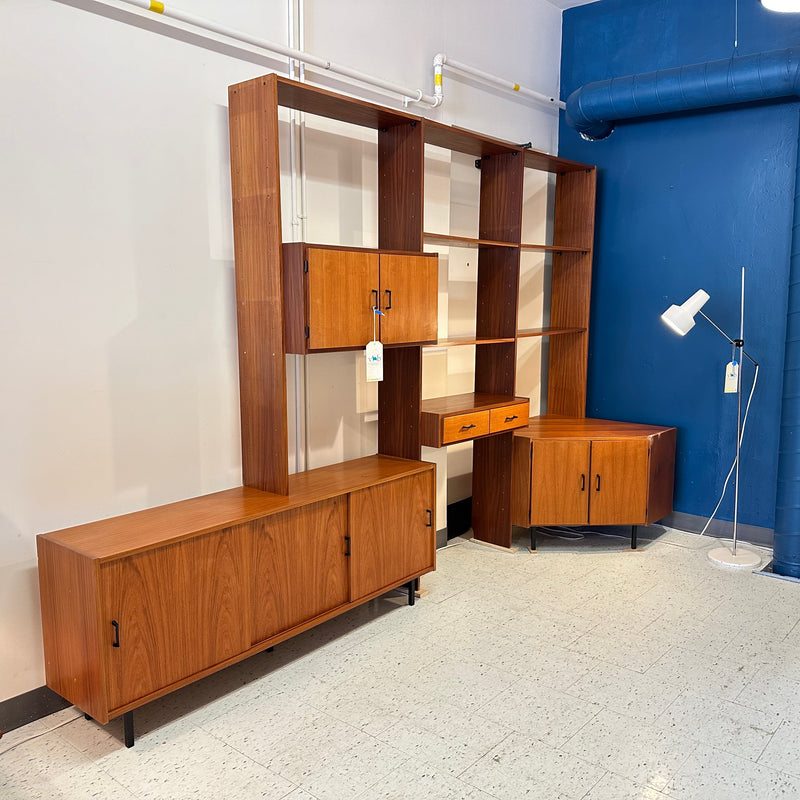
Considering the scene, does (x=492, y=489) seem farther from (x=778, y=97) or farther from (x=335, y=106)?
(x=778, y=97)

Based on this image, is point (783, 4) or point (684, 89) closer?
point (783, 4)

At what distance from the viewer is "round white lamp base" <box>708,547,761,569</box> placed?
3.85 m

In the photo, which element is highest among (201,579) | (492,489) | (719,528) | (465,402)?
(465,402)

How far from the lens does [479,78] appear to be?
4.07 m

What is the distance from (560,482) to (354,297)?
1.75 metres

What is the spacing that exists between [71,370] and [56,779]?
4.15 feet

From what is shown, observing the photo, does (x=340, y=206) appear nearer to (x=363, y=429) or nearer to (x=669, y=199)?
(x=363, y=429)

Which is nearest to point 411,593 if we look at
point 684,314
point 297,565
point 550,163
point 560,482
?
point 297,565

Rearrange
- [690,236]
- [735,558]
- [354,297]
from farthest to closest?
[690,236] < [735,558] < [354,297]

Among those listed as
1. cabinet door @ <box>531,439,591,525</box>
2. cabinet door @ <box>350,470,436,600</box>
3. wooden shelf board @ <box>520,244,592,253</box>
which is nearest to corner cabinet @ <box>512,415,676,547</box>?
cabinet door @ <box>531,439,591,525</box>

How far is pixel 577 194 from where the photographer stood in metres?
4.49

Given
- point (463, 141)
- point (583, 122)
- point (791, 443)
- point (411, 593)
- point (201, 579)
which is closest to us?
point (201, 579)

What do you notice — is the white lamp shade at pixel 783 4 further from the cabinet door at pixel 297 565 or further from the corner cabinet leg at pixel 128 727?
the corner cabinet leg at pixel 128 727

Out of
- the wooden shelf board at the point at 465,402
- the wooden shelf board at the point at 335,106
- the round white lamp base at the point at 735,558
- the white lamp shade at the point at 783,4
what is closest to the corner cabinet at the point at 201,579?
the wooden shelf board at the point at 465,402
